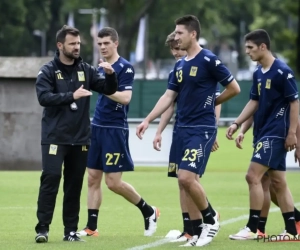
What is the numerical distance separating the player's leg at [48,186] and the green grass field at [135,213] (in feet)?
0.67

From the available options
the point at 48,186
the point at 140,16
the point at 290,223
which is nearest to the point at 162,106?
the point at 48,186

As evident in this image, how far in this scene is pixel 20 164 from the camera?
21.2 m

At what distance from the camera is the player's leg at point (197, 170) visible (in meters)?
10.6

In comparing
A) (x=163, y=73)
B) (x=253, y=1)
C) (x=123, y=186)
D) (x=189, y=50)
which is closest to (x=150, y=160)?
(x=123, y=186)

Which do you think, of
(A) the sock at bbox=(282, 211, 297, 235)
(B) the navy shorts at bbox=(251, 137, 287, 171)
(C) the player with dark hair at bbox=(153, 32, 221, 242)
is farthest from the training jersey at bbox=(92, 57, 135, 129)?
(A) the sock at bbox=(282, 211, 297, 235)

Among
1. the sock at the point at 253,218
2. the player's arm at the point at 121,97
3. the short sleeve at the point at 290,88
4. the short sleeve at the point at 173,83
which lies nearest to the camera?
the short sleeve at the point at 290,88

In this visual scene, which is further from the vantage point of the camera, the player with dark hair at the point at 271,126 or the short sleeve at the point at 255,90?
the short sleeve at the point at 255,90

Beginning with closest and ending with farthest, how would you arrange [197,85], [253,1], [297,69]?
[197,85]
[297,69]
[253,1]

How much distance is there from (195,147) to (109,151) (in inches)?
67.8

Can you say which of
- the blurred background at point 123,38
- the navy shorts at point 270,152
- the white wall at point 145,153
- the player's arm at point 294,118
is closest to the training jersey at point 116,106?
the navy shorts at point 270,152

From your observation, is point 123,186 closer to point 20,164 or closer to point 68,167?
point 68,167

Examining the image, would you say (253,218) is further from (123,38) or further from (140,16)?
(140,16)

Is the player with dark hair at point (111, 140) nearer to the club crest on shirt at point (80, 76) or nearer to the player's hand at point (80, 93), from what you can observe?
the club crest on shirt at point (80, 76)

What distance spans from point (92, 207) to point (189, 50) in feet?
7.77
